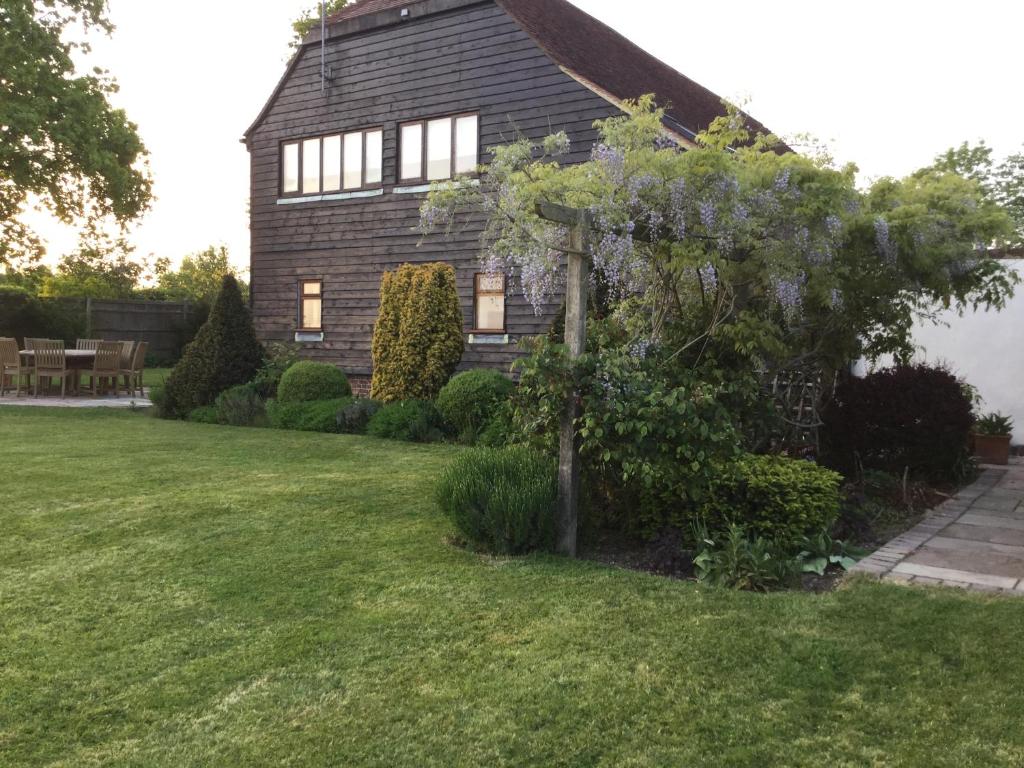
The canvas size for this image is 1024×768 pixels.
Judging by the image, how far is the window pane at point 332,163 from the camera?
1609 cm

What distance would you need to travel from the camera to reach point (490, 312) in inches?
555

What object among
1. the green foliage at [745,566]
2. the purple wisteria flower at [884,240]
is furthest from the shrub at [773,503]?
the purple wisteria flower at [884,240]

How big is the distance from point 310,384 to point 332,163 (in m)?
5.32

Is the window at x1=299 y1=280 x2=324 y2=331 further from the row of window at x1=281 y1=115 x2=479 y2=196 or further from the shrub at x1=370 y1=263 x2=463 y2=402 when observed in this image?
the shrub at x1=370 y1=263 x2=463 y2=402

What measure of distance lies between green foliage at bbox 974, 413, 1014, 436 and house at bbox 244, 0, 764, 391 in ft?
18.8

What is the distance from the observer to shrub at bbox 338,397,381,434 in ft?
38.4

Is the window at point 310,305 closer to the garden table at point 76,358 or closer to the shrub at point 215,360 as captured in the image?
the shrub at point 215,360

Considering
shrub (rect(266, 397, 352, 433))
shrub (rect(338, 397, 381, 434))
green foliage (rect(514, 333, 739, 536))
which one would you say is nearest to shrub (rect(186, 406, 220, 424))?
shrub (rect(266, 397, 352, 433))

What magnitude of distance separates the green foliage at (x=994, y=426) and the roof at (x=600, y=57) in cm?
591

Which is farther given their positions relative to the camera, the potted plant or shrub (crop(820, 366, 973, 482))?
the potted plant

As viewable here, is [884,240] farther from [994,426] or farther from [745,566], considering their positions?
[994,426]

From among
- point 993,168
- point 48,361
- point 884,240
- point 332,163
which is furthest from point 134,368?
point 993,168

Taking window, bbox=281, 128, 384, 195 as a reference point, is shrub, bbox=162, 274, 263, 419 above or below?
below

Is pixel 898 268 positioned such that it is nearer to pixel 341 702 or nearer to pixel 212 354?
pixel 341 702
